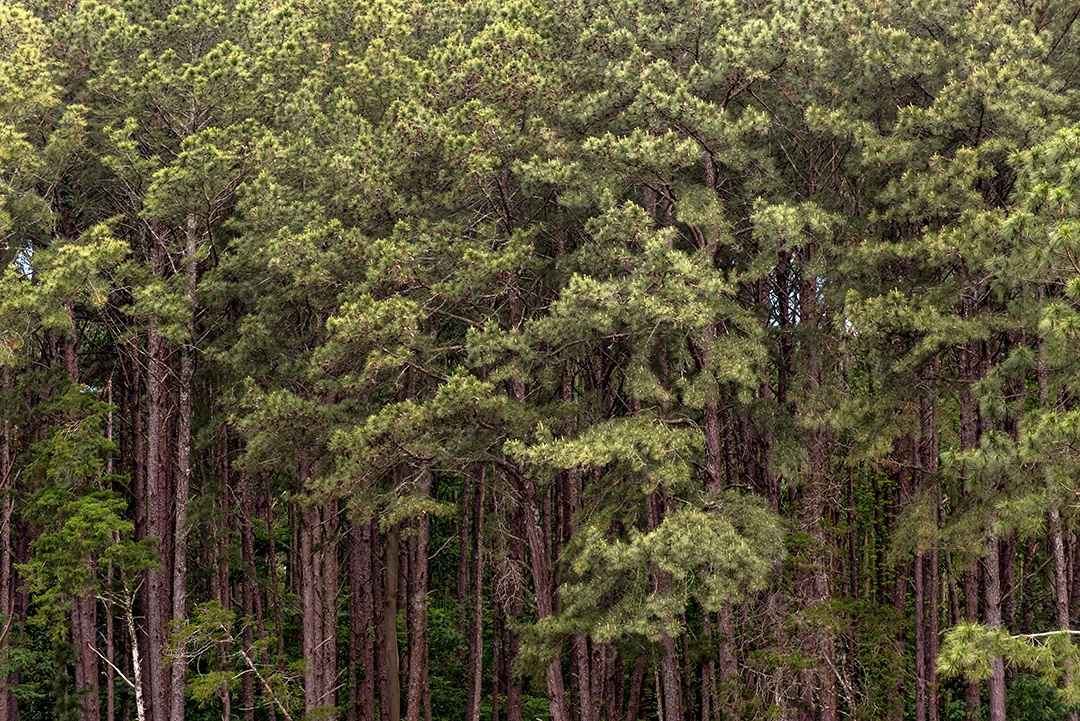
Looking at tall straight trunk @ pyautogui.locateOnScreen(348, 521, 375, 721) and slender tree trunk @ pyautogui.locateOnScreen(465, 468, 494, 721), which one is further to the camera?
slender tree trunk @ pyautogui.locateOnScreen(465, 468, 494, 721)

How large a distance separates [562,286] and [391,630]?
7324mm

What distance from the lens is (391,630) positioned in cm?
1972

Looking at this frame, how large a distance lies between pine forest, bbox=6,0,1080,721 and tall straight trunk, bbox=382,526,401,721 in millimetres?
1109

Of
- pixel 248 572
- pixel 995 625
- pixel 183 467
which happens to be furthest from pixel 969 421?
pixel 248 572

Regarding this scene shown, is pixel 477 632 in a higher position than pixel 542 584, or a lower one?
lower

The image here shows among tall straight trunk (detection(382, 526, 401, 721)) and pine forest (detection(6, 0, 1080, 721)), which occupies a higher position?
pine forest (detection(6, 0, 1080, 721))

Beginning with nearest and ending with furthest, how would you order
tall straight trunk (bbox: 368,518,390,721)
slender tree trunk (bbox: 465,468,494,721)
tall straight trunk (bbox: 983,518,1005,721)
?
tall straight trunk (bbox: 983,518,1005,721)
tall straight trunk (bbox: 368,518,390,721)
slender tree trunk (bbox: 465,468,494,721)

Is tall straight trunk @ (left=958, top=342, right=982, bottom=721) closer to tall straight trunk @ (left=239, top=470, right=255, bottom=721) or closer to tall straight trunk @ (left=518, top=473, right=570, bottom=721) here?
tall straight trunk @ (left=518, top=473, right=570, bottom=721)

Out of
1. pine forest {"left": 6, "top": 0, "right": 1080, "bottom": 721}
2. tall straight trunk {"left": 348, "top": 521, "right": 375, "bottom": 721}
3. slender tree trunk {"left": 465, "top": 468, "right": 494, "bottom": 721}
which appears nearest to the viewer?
pine forest {"left": 6, "top": 0, "right": 1080, "bottom": 721}

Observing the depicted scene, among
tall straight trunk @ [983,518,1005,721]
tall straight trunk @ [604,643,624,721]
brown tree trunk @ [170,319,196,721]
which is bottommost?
tall straight trunk @ [604,643,624,721]

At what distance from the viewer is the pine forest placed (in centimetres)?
1428

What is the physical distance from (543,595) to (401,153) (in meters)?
6.22

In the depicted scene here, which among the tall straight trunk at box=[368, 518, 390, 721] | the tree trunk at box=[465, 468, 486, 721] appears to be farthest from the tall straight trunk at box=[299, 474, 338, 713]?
the tree trunk at box=[465, 468, 486, 721]

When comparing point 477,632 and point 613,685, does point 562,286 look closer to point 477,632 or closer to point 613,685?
point 613,685
